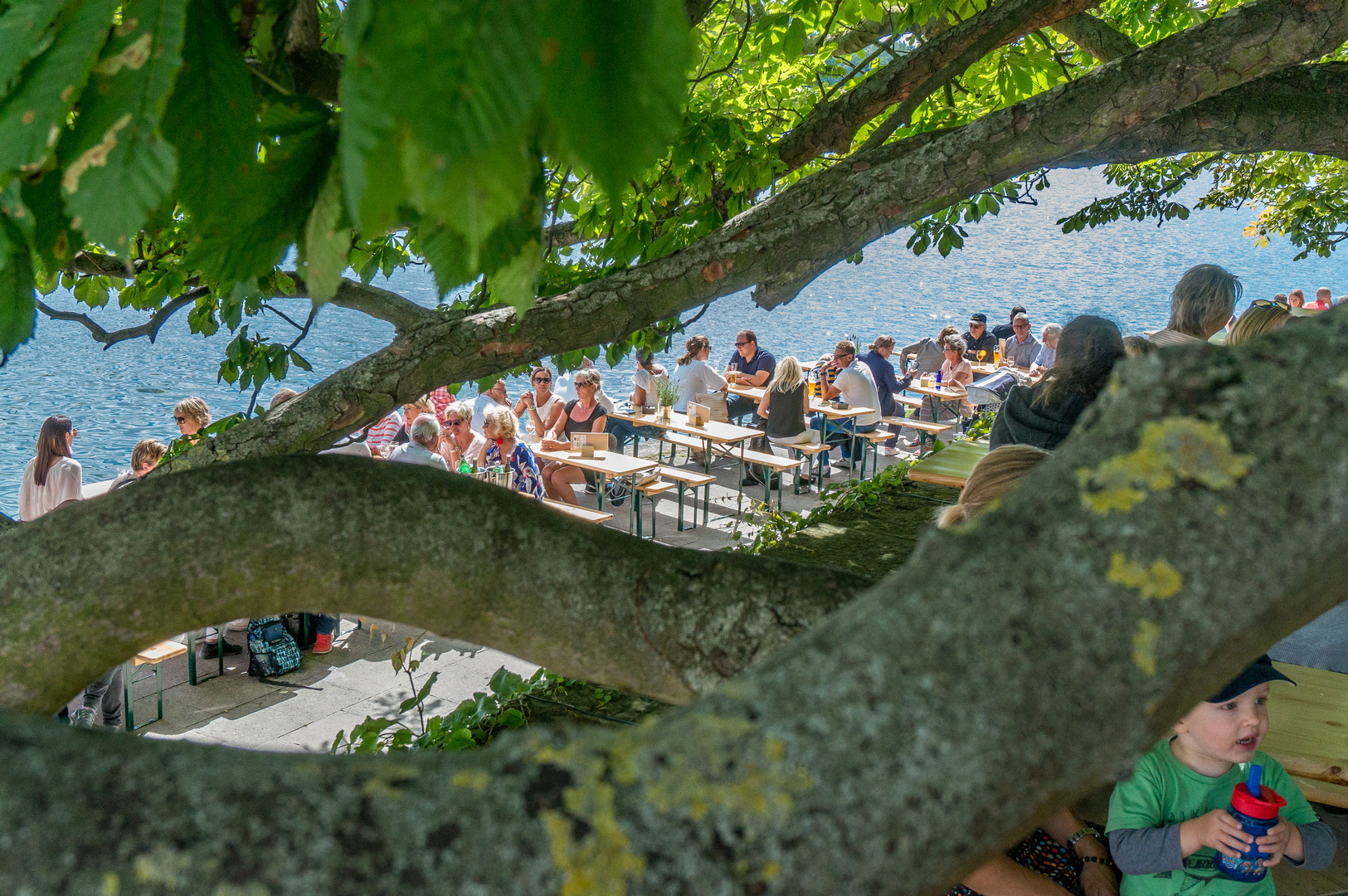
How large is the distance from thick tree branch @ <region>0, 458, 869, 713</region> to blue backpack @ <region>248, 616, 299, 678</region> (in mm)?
6216

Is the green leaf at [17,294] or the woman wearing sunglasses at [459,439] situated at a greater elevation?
the green leaf at [17,294]

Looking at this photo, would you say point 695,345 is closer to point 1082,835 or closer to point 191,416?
point 191,416

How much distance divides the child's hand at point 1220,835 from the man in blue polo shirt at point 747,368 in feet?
35.5

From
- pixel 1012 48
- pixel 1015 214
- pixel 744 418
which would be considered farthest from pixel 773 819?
pixel 1015 214

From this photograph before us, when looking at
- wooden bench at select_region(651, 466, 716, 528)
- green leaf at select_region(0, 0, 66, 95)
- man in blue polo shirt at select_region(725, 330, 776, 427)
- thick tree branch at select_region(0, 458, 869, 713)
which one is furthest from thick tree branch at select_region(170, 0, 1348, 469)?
man in blue polo shirt at select_region(725, 330, 776, 427)

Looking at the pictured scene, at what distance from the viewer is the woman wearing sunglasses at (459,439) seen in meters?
9.42

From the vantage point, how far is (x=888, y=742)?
712 mm

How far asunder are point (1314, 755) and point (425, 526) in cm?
298

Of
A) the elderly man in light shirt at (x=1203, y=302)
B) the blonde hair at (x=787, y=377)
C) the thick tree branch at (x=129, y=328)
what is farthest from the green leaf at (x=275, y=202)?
the blonde hair at (x=787, y=377)

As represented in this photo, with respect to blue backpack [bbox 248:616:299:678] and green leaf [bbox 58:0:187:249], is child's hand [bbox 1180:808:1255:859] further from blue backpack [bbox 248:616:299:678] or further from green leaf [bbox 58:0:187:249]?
blue backpack [bbox 248:616:299:678]

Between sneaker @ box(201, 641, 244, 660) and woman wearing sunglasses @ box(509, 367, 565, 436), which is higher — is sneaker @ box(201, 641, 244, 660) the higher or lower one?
the lower one

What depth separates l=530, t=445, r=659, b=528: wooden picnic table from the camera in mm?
9781

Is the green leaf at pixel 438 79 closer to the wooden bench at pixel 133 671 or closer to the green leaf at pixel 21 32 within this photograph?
the green leaf at pixel 21 32

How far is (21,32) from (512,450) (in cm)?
784
